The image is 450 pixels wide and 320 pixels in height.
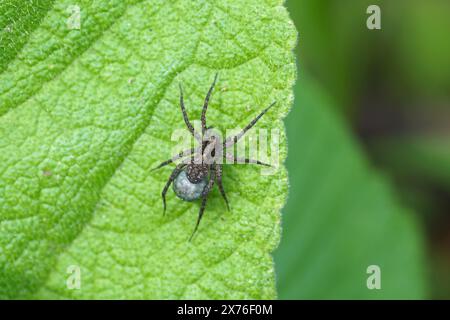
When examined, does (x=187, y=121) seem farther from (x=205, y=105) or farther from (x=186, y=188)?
(x=186, y=188)

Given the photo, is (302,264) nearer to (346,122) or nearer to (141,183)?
(346,122)

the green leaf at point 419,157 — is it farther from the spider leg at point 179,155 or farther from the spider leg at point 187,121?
the spider leg at point 187,121

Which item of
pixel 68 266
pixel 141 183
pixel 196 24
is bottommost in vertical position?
pixel 68 266

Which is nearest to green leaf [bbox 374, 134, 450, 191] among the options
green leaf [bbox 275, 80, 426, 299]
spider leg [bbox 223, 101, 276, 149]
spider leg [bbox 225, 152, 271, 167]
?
green leaf [bbox 275, 80, 426, 299]

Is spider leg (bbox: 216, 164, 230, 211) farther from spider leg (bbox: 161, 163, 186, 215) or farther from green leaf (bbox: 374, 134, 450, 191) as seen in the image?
green leaf (bbox: 374, 134, 450, 191)

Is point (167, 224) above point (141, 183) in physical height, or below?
below

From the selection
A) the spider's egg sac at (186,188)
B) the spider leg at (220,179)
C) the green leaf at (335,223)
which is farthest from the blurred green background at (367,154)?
the spider's egg sac at (186,188)

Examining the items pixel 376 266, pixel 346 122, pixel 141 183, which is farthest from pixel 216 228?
pixel 346 122
